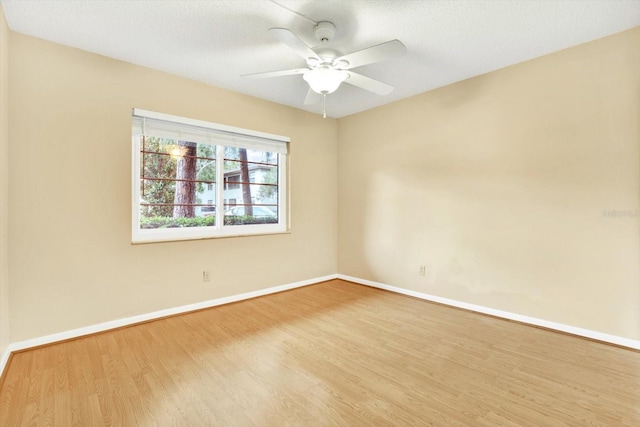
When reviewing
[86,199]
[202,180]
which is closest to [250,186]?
[202,180]

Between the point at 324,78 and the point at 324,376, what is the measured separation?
2.12 meters

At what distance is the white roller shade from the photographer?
2.94 metres

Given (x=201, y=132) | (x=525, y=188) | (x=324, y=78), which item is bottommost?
(x=525, y=188)

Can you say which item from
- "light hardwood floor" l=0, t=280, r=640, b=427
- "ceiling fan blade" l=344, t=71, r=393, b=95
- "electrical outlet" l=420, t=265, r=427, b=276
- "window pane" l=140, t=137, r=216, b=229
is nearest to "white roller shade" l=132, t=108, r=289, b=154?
"window pane" l=140, t=137, r=216, b=229

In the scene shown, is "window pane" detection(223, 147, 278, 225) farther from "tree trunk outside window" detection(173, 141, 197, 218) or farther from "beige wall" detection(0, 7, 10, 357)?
"beige wall" detection(0, 7, 10, 357)

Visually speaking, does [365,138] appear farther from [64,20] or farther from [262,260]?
[64,20]

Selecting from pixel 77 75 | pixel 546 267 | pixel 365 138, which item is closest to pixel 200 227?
pixel 77 75

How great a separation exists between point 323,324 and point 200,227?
1745 mm

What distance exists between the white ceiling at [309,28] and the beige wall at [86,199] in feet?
0.79

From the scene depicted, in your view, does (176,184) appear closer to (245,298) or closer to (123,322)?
(123,322)

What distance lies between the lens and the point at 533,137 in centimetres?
283

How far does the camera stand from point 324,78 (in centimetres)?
229

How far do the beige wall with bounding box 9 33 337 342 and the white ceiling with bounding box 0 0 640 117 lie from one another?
24 cm

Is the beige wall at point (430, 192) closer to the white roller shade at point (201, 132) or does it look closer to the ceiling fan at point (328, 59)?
the white roller shade at point (201, 132)
